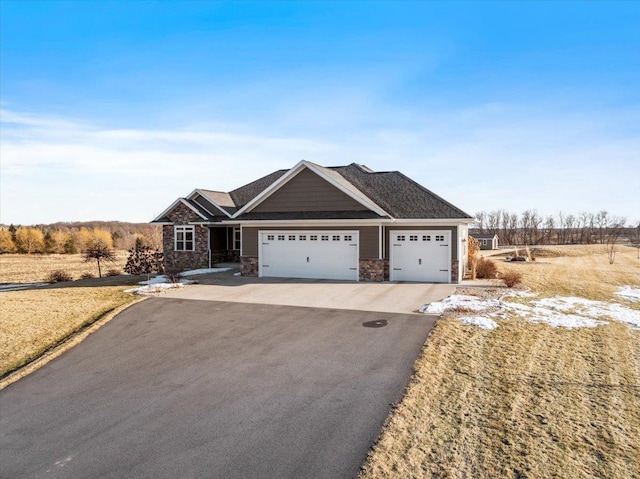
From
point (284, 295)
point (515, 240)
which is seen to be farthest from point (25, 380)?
point (515, 240)

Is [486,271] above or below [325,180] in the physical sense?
below

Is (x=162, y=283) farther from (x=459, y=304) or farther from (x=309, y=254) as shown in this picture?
(x=459, y=304)

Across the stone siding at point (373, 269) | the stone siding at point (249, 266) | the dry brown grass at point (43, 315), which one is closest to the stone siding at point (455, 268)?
the stone siding at point (373, 269)

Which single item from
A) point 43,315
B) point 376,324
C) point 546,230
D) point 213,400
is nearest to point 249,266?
point 43,315

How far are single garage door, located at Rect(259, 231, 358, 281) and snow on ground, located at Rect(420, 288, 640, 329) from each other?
5.97 meters

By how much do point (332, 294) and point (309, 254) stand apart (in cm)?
468

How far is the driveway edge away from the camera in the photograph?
8.52 meters

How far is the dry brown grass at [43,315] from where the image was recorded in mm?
10156

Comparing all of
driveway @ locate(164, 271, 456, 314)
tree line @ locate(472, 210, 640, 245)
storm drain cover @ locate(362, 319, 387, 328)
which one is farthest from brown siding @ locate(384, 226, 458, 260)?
tree line @ locate(472, 210, 640, 245)

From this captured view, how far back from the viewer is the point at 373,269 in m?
18.9

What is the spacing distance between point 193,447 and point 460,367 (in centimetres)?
493

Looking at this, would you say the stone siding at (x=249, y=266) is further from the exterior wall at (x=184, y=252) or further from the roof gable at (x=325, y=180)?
the exterior wall at (x=184, y=252)

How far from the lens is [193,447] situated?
543 cm

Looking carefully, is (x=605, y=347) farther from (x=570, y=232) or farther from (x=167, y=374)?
(x=570, y=232)
